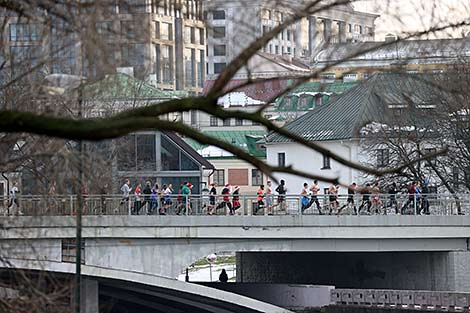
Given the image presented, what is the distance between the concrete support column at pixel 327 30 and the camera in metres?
11.1

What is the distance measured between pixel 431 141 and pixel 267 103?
4610cm

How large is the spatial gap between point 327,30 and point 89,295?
3095cm

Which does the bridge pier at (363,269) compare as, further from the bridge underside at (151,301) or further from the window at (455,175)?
the window at (455,175)

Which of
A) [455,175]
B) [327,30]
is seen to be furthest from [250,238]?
[327,30]

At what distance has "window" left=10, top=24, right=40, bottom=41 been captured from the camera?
15444 mm

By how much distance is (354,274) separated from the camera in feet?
163

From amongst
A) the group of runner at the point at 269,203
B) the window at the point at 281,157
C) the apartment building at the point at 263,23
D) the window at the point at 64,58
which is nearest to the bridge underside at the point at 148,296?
the group of runner at the point at 269,203

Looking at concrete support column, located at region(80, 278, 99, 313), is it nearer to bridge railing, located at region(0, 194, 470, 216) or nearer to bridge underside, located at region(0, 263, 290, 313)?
bridge underside, located at region(0, 263, 290, 313)

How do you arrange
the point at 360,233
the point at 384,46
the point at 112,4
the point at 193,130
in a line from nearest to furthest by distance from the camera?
the point at 193,130 → the point at 384,46 → the point at 112,4 → the point at 360,233

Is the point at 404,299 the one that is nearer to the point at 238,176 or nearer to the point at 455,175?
the point at 455,175

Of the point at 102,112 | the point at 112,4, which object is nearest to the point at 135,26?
the point at 112,4

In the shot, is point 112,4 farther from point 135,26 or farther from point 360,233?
point 360,233

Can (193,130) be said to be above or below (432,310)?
above

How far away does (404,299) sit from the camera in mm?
46562
